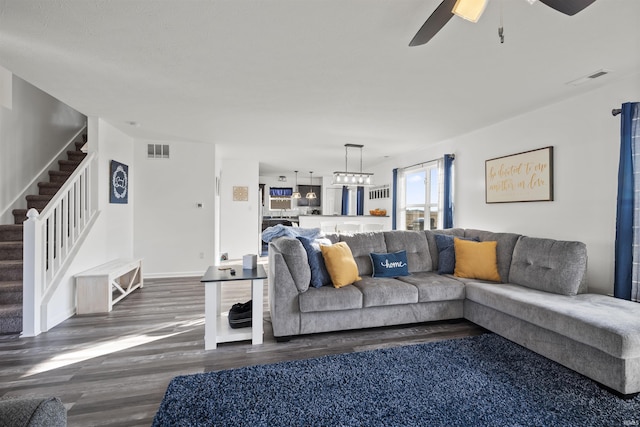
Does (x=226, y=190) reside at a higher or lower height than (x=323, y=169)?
lower

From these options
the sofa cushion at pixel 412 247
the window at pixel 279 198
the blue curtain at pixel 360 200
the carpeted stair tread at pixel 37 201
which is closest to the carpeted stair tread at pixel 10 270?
the carpeted stair tread at pixel 37 201

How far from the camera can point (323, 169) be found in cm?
909

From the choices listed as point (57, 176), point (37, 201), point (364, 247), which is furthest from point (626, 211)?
point (57, 176)

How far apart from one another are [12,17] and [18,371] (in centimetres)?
255

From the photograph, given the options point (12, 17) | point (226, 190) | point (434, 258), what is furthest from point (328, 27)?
point (226, 190)

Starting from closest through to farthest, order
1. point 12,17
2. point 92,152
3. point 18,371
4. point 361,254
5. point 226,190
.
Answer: point 12,17 < point 18,371 < point 361,254 < point 92,152 < point 226,190

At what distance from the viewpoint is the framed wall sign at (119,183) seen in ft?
14.7

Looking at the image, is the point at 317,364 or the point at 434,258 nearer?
the point at 317,364

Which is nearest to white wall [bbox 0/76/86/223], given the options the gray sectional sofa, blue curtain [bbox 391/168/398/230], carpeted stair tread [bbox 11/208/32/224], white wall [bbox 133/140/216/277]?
carpeted stair tread [bbox 11/208/32/224]

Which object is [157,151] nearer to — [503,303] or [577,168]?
[503,303]

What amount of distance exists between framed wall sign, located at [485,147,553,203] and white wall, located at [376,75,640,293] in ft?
0.26

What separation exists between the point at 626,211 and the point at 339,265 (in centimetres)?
274

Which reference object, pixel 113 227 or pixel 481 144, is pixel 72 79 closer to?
pixel 113 227

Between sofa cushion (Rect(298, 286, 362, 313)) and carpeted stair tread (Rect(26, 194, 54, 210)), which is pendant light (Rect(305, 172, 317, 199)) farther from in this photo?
sofa cushion (Rect(298, 286, 362, 313))
